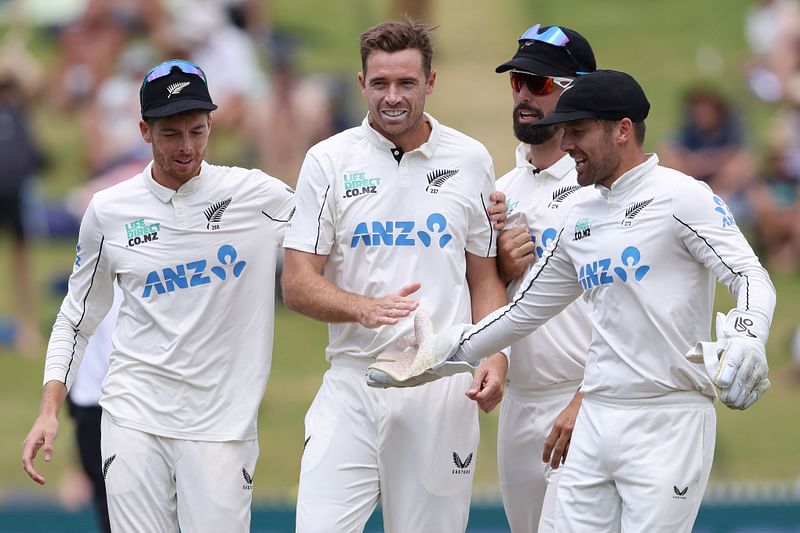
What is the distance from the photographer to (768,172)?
13789mm

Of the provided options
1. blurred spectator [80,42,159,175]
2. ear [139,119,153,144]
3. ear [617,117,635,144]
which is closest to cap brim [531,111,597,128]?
ear [617,117,635,144]

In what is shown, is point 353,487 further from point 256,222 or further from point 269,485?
point 269,485

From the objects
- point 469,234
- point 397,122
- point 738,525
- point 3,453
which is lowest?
point 3,453

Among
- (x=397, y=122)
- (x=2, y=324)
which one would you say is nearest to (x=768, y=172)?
(x=2, y=324)

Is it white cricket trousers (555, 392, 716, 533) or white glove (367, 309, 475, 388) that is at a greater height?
white glove (367, 309, 475, 388)

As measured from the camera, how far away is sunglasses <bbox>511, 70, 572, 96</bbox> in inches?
243

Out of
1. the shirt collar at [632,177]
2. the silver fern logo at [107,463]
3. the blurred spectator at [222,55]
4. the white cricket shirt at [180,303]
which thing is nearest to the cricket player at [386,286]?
the white cricket shirt at [180,303]

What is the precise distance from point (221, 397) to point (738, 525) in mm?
5034

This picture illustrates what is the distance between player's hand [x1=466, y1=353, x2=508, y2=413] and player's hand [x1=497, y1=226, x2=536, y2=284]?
439 mm

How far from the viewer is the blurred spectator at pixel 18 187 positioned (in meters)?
13.8

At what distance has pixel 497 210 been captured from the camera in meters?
6.17

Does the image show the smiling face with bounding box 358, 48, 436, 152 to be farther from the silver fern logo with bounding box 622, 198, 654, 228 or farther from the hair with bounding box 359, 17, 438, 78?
the silver fern logo with bounding box 622, 198, 654, 228

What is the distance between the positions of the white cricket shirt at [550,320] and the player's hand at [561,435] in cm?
38

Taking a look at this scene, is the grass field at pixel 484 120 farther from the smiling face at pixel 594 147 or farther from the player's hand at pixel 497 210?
the smiling face at pixel 594 147
